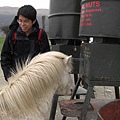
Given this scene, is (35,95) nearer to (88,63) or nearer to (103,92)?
(88,63)

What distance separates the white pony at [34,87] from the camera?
2033mm

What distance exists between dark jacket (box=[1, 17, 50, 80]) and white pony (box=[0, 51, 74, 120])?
57 centimetres

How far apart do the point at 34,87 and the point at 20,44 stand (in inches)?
32.9

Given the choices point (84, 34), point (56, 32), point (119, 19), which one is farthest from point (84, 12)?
point (56, 32)

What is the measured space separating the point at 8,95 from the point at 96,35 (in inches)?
38.7

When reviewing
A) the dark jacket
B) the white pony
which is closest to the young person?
the dark jacket

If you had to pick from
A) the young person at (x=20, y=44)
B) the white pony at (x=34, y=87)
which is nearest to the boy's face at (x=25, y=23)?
the young person at (x=20, y=44)

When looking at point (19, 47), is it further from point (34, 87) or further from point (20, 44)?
point (34, 87)

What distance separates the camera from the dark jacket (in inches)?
109

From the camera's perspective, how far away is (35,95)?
215cm

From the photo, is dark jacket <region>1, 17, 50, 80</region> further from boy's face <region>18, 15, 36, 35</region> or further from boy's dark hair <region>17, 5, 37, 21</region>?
boy's dark hair <region>17, 5, 37, 21</region>

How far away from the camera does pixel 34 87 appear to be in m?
2.12

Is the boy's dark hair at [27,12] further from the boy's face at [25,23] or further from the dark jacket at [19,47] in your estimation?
the dark jacket at [19,47]

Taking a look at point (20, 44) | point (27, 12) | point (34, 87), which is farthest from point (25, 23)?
point (34, 87)
